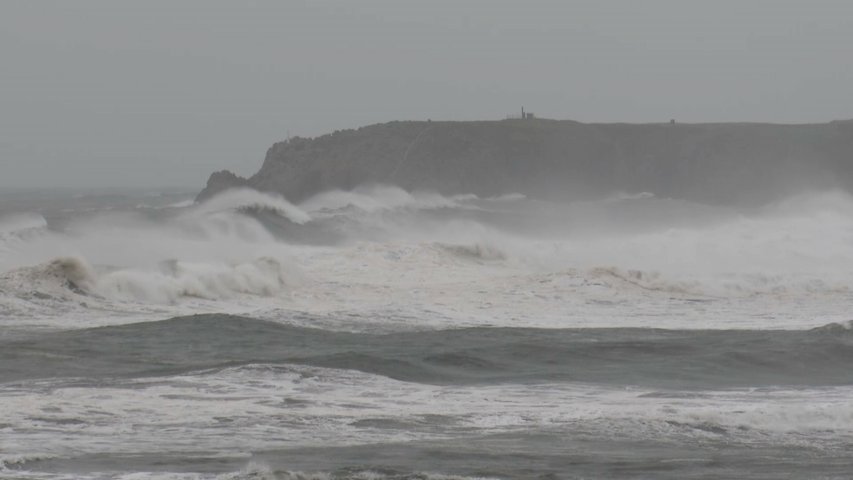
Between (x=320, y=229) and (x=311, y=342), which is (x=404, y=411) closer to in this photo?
(x=311, y=342)

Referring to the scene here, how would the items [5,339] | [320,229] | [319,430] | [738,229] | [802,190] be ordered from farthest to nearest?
[802,190], [320,229], [738,229], [5,339], [319,430]

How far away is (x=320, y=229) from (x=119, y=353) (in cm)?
2774

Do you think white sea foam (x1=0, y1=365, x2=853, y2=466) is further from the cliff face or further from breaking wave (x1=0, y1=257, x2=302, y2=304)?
the cliff face

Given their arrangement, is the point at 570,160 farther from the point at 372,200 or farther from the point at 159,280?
the point at 159,280

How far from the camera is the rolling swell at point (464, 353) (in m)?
16.4

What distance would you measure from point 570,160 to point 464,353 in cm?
6830

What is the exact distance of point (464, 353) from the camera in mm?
17844

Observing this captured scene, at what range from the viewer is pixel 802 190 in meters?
72.7

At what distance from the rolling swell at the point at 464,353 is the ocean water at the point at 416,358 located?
0.06 meters

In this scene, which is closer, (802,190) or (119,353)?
(119,353)

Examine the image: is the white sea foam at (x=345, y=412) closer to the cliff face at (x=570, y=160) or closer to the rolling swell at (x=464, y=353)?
the rolling swell at (x=464, y=353)

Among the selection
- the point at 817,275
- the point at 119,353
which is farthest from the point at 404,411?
the point at 817,275

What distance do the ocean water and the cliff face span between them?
4140 cm

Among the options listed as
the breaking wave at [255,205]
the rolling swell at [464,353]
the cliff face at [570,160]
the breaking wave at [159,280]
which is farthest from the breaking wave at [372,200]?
the rolling swell at [464,353]
